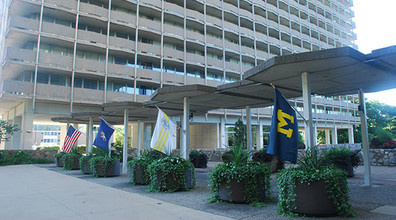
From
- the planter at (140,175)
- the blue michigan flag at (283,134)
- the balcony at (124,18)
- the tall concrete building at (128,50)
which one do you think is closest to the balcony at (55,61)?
the tall concrete building at (128,50)

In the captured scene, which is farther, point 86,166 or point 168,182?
point 86,166

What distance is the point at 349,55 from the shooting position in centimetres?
632

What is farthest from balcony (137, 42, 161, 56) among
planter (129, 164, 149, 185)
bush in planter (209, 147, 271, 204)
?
bush in planter (209, 147, 271, 204)

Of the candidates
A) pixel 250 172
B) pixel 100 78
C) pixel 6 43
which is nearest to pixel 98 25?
pixel 100 78

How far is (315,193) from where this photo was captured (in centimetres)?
569

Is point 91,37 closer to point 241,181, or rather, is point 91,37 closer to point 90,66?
point 90,66

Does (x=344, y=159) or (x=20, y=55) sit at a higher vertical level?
(x=20, y=55)

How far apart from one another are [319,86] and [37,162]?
75.0 feet

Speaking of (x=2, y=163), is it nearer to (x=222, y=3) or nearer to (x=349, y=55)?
(x=349, y=55)

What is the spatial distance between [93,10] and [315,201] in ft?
91.0

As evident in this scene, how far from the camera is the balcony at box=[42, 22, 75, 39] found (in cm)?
2517

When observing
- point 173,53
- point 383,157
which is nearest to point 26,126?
point 173,53

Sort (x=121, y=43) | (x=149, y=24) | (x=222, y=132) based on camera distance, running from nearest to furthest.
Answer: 1. (x=121, y=43)
2. (x=149, y=24)
3. (x=222, y=132)

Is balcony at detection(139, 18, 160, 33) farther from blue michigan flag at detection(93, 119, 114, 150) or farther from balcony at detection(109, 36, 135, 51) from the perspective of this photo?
blue michigan flag at detection(93, 119, 114, 150)
